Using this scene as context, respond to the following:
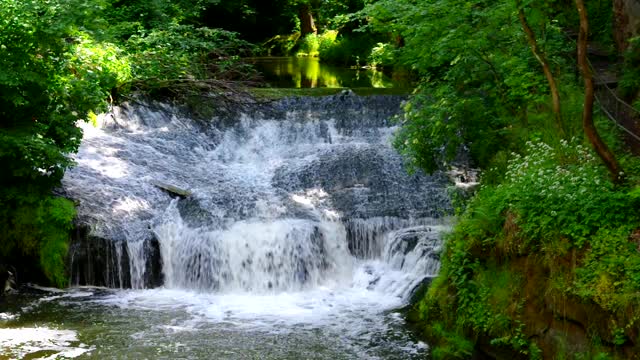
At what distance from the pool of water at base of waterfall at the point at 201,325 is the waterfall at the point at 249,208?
39cm

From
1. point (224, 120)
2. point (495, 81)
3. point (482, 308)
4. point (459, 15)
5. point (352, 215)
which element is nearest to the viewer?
point (482, 308)

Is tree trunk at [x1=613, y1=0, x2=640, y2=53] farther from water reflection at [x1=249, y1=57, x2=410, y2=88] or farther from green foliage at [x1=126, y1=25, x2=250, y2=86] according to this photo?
water reflection at [x1=249, y1=57, x2=410, y2=88]

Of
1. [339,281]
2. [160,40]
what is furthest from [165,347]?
[160,40]

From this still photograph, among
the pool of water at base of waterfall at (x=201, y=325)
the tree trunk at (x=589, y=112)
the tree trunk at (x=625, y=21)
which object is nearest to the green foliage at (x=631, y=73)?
the tree trunk at (x=625, y=21)

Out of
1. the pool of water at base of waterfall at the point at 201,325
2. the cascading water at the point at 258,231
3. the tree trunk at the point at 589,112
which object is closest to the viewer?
the tree trunk at the point at 589,112

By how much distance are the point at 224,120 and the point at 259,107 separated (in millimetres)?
811

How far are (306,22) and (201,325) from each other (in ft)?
88.8

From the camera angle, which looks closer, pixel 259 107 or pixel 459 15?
pixel 459 15

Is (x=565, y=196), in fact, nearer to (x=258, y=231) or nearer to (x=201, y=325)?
(x=201, y=325)

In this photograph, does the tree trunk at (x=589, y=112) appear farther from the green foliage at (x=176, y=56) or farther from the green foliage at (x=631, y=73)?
the green foliage at (x=176, y=56)

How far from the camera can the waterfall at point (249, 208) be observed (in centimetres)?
966

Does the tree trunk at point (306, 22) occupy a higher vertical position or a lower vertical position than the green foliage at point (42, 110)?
higher

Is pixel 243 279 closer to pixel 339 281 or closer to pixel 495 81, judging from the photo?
pixel 339 281

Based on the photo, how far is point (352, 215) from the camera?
1057 centimetres
